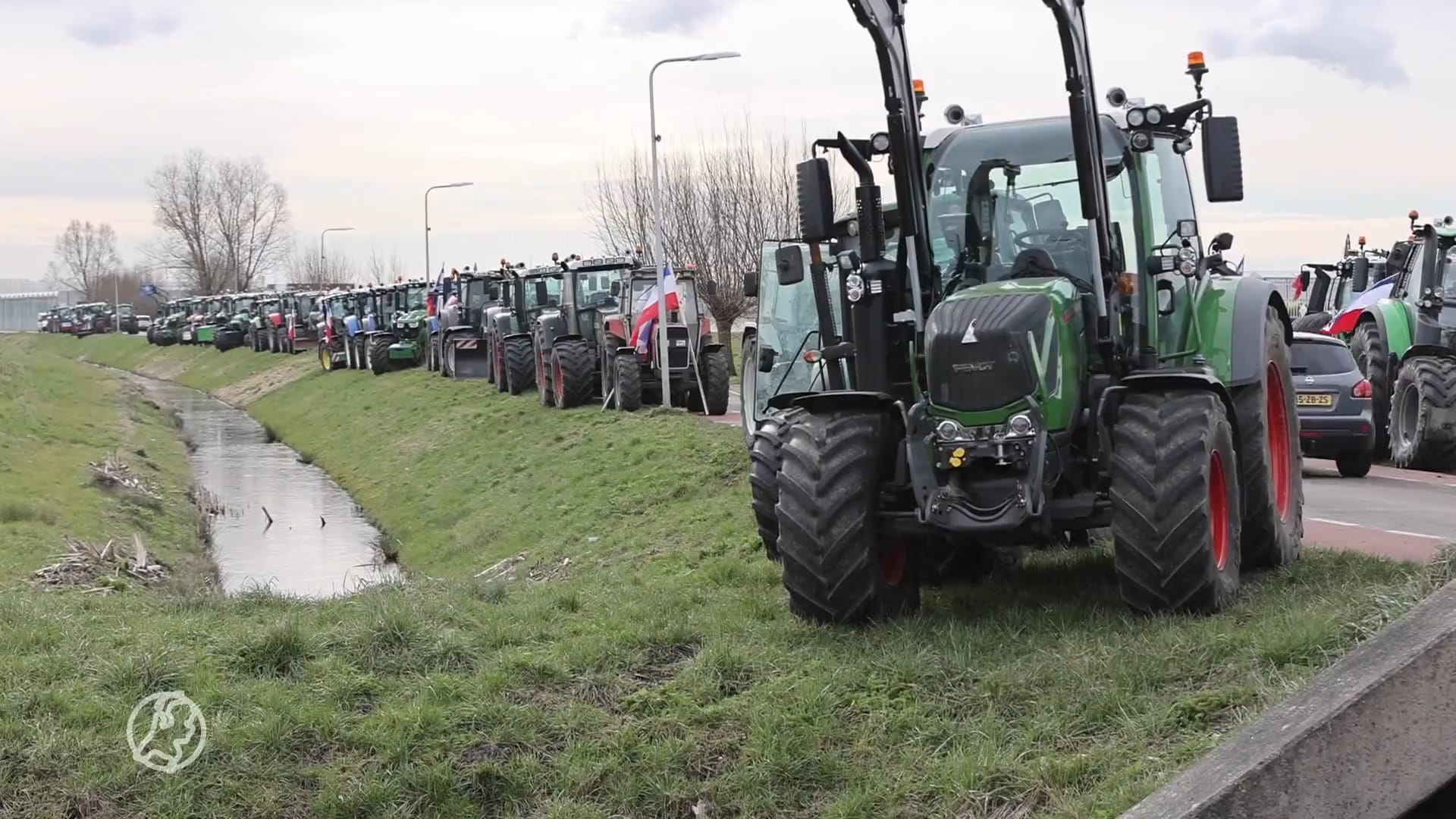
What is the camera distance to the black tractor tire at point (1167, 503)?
7793 mm

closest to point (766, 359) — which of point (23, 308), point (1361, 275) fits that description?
point (1361, 275)

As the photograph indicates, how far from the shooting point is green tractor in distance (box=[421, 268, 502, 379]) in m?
37.0

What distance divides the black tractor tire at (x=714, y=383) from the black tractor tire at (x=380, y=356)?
62.2ft

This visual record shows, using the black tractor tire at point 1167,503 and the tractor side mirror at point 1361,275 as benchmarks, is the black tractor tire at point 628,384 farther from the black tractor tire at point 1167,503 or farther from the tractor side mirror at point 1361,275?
the black tractor tire at point 1167,503

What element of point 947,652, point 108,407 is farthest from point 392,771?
point 108,407

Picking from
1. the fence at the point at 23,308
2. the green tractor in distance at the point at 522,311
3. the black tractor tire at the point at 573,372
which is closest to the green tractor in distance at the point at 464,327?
the green tractor in distance at the point at 522,311

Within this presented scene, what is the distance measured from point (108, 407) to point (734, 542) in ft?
99.1

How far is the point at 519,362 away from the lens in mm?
31297

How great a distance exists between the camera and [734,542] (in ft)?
43.3

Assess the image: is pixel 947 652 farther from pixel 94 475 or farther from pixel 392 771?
pixel 94 475

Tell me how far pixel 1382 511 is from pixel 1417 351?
170 inches

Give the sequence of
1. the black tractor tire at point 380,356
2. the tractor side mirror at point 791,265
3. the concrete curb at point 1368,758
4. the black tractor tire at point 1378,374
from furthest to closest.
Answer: the black tractor tire at point 380,356, the black tractor tire at point 1378,374, the tractor side mirror at point 791,265, the concrete curb at point 1368,758

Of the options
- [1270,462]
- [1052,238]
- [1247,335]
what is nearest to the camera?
[1052,238]

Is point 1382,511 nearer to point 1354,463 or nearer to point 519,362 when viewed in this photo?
point 1354,463
